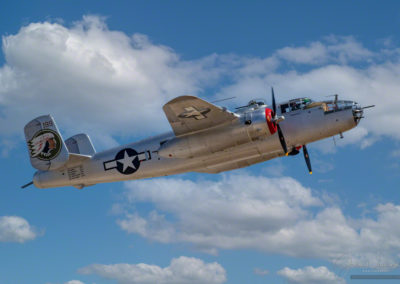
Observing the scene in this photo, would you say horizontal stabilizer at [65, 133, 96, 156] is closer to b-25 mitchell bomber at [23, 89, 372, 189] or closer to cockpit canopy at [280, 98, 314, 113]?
b-25 mitchell bomber at [23, 89, 372, 189]

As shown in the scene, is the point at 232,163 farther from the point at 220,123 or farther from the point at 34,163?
the point at 34,163

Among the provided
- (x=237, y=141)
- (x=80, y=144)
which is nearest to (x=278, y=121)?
(x=237, y=141)

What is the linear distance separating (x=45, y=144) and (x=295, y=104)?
44.1 ft

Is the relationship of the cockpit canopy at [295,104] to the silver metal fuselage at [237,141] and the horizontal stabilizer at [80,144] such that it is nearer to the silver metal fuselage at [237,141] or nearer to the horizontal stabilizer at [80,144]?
the silver metal fuselage at [237,141]

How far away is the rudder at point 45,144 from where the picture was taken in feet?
81.4

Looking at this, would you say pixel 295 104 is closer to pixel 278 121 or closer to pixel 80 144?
pixel 278 121

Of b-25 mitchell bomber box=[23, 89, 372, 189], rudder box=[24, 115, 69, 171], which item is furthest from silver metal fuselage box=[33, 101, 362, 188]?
rudder box=[24, 115, 69, 171]

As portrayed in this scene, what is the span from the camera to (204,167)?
74.0ft

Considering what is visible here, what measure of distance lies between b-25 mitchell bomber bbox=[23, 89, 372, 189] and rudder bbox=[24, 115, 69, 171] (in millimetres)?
69

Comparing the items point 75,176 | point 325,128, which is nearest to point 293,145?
point 325,128

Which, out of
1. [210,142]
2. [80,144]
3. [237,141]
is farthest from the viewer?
[80,144]

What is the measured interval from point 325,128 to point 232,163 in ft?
17.5

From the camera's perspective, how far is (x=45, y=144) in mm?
25266

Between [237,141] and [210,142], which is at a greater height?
[210,142]
